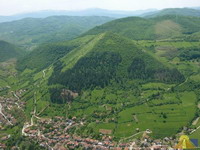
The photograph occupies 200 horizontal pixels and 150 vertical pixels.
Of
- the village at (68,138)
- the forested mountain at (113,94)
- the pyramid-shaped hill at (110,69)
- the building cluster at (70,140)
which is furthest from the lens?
the pyramid-shaped hill at (110,69)

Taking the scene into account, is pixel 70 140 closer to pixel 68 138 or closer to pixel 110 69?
pixel 68 138

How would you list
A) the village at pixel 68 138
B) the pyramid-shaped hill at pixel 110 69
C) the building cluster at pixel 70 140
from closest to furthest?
the building cluster at pixel 70 140 → the village at pixel 68 138 → the pyramid-shaped hill at pixel 110 69

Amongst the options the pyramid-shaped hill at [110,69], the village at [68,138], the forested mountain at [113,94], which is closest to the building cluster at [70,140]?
the village at [68,138]

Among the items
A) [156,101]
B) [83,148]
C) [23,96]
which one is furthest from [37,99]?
[156,101]

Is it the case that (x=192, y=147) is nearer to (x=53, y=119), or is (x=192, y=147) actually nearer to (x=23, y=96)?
(x=53, y=119)

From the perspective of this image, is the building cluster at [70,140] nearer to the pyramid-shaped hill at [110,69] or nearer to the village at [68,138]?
the village at [68,138]

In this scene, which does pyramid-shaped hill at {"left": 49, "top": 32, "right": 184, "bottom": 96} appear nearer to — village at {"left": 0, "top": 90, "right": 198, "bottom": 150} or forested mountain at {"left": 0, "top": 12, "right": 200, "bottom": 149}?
forested mountain at {"left": 0, "top": 12, "right": 200, "bottom": 149}

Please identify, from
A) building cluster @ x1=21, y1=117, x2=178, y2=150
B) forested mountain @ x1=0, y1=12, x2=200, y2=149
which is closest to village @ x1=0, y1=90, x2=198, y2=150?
building cluster @ x1=21, y1=117, x2=178, y2=150

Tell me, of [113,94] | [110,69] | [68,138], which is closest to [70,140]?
[68,138]
